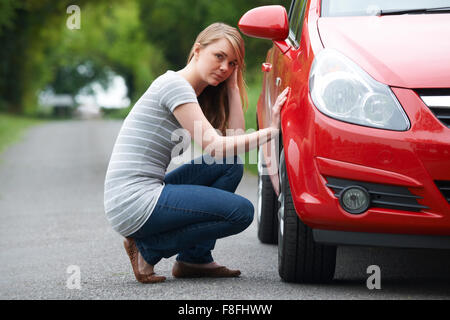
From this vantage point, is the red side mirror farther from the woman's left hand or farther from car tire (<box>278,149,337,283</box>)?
car tire (<box>278,149,337,283</box>)

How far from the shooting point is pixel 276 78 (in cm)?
488

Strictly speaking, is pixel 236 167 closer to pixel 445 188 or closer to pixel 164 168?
pixel 164 168

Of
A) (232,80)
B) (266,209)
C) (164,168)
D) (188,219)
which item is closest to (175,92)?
(164,168)

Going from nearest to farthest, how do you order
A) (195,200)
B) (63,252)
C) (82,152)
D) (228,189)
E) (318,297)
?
(318,297) → (195,200) → (228,189) → (63,252) → (82,152)

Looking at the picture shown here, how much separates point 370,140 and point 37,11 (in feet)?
117

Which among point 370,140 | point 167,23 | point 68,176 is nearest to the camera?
point 370,140

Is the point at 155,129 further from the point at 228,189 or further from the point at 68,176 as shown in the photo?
the point at 68,176

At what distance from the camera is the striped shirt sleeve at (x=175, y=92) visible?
410cm

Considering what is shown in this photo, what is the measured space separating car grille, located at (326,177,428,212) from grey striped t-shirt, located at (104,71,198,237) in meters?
1.03

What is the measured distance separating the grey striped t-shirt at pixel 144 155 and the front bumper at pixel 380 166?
0.81m

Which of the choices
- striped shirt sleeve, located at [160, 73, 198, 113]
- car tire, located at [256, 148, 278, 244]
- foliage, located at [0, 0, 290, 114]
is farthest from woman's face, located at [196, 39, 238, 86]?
foliage, located at [0, 0, 290, 114]

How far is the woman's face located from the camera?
167 inches

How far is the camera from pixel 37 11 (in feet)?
123

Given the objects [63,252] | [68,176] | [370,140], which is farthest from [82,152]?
[370,140]
